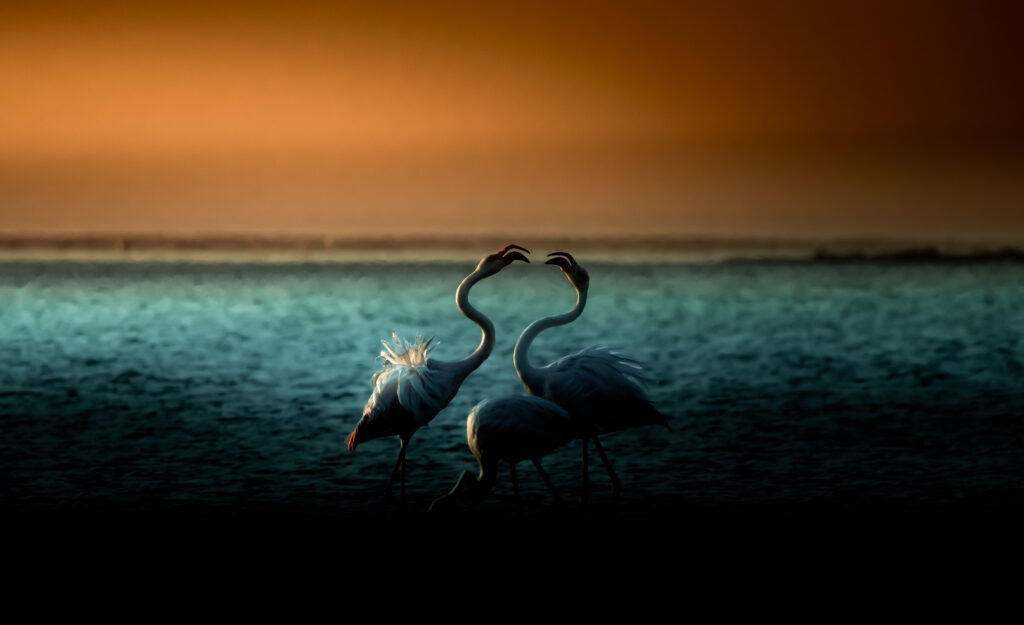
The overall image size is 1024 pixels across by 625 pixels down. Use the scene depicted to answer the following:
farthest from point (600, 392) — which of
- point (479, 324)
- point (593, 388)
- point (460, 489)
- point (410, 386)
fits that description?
point (410, 386)

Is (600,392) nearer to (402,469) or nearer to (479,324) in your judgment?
(479,324)

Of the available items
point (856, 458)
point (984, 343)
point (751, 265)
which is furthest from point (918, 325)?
point (751, 265)

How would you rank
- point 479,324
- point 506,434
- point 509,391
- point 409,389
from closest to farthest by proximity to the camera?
point 506,434 < point 409,389 < point 479,324 < point 509,391

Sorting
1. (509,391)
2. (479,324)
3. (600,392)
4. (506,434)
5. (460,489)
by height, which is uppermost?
(479,324)

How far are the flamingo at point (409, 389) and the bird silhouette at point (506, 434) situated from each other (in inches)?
14.7

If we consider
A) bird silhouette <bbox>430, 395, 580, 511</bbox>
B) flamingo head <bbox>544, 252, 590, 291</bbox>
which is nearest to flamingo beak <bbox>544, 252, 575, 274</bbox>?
flamingo head <bbox>544, 252, 590, 291</bbox>

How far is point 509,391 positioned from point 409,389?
17.1 feet

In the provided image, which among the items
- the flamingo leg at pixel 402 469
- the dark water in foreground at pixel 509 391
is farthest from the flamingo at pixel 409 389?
the dark water in foreground at pixel 509 391

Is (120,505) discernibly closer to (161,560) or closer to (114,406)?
(161,560)

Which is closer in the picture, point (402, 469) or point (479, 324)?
point (402, 469)

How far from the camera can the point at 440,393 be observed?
731 centimetres

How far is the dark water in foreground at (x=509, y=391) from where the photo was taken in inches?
292

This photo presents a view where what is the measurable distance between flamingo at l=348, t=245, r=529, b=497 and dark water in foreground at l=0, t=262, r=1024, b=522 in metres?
0.48

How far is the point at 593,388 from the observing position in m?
7.27
